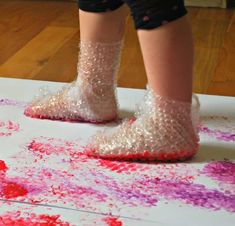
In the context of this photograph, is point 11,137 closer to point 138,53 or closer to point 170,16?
point 170,16

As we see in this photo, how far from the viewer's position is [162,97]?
2.53 feet

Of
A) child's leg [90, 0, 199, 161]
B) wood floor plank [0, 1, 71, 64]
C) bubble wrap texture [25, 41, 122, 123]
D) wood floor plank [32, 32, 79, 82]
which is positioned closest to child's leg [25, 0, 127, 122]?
bubble wrap texture [25, 41, 122, 123]

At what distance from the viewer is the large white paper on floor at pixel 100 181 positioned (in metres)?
0.67

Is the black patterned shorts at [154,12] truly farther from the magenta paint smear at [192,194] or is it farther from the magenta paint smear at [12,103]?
the magenta paint smear at [12,103]

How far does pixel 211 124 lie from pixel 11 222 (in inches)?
16.3

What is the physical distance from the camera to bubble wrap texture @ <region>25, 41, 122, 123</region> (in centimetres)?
90

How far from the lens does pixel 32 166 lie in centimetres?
78

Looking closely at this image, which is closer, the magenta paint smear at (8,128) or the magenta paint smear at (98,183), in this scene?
the magenta paint smear at (98,183)

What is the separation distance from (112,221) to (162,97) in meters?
0.21

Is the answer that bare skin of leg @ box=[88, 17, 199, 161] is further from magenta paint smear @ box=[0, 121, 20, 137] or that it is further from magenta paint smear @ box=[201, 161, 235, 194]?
magenta paint smear @ box=[0, 121, 20, 137]

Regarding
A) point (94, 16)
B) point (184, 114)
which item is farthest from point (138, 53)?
point (184, 114)

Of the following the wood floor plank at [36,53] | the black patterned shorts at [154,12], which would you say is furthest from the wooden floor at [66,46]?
the black patterned shorts at [154,12]

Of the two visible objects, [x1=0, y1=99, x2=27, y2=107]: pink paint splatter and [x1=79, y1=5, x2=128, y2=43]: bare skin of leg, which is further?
[x1=0, y1=99, x2=27, y2=107]: pink paint splatter

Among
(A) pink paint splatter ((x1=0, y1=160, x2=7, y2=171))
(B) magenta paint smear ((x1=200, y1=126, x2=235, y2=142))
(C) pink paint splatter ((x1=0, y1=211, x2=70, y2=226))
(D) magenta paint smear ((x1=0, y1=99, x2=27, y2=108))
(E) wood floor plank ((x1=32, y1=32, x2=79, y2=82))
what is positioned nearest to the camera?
(C) pink paint splatter ((x1=0, y1=211, x2=70, y2=226))
